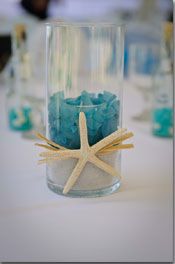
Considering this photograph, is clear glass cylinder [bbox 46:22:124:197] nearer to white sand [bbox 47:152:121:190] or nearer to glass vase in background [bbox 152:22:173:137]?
white sand [bbox 47:152:121:190]

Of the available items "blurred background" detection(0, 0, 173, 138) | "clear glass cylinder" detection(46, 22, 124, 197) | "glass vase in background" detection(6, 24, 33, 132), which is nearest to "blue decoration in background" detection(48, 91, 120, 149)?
"clear glass cylinder" detection(46, 22, 124, 197)

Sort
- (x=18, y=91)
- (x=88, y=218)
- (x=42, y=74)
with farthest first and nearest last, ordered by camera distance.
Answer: (x=42, y=74) < (x=18, y=91) < (x=88, y=218)

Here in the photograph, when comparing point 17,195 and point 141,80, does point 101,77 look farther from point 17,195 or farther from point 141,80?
point 141,80

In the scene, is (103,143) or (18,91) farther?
(18,91)

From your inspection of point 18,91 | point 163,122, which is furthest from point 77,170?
point 18,91

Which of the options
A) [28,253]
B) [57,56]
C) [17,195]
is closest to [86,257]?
[28,253]

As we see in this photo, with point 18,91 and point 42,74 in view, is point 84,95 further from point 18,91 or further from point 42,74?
point 42,74

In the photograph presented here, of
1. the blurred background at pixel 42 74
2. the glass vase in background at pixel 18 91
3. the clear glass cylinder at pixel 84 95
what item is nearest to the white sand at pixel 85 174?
the clear glass cylinder at pixel 84 95
